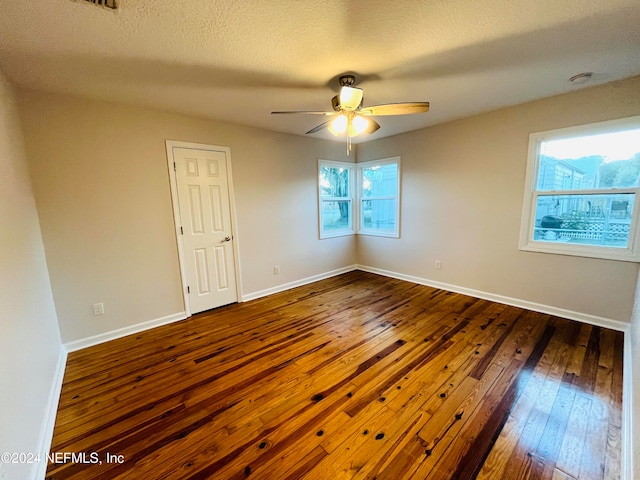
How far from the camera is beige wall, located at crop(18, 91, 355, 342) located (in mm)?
2359

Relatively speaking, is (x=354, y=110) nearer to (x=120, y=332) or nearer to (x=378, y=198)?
(x=378, y=198)

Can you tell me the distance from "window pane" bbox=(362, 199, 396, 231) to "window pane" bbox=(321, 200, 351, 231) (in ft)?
1.02

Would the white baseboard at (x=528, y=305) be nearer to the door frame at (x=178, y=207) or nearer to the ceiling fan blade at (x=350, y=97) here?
the door frame at (x=178, y=207)

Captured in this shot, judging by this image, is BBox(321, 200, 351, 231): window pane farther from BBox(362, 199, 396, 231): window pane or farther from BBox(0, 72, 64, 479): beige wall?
BBox(0, 72, 64, 479): beige wall

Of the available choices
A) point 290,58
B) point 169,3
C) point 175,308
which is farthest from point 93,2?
point 175,308

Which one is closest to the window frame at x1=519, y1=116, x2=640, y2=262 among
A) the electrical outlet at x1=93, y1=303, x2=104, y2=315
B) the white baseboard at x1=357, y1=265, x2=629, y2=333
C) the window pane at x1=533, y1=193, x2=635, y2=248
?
the window pane at x1=533, y1=193, x2=635, y2=248

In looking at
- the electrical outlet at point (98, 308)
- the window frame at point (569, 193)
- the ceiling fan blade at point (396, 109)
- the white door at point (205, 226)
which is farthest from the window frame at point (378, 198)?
the electrical outlet at point (98, 308)

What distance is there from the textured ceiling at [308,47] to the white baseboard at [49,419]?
2289 mm

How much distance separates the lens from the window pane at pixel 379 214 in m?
4.54

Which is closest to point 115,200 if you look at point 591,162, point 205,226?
point 205,226

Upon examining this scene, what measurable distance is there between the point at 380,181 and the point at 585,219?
2703mm

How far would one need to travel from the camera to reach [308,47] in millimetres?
1777

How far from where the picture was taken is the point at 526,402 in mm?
1780

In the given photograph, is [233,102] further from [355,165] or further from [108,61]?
[355,165]
